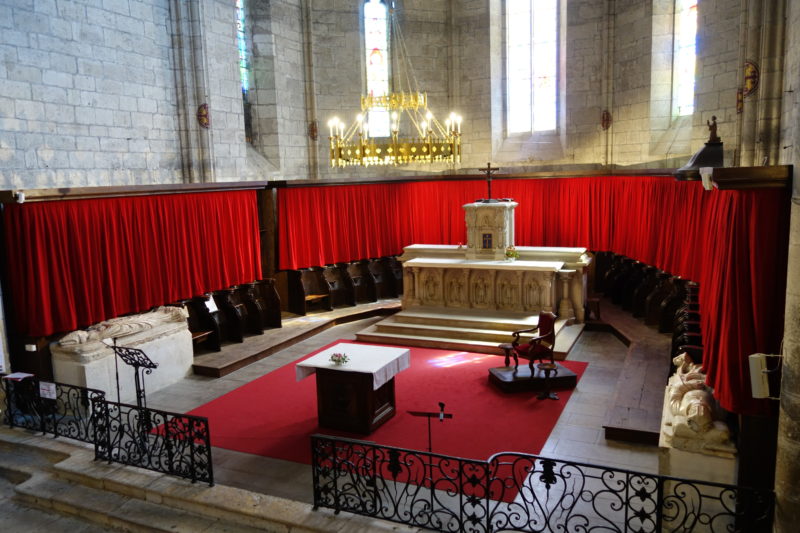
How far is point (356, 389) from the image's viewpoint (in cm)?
781

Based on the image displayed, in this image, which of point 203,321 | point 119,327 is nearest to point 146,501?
point 119,327

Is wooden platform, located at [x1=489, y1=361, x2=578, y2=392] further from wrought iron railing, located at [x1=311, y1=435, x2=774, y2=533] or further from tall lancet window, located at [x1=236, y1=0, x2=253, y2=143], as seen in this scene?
tall lancet window, located at [x1=236, y1=0, x2=253, y2=143]

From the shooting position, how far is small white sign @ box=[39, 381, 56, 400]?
24.0ft

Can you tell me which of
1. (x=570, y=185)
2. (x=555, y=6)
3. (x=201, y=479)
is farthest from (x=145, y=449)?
(x=555, y=6)

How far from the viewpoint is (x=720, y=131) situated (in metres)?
10.9

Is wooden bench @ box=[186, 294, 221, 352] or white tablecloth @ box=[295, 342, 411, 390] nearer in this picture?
white tablecloth @ box=[295, 342, 411, 390]

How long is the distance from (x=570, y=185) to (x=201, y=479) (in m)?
11.3

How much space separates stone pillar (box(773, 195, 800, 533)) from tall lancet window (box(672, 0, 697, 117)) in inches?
370

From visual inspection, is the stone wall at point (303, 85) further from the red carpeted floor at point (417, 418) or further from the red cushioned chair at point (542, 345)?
the red carpeted floor at point (417, 418)

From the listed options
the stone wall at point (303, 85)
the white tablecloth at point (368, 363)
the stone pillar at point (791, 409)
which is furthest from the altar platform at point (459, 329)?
the stone pillar at point (791, 409)

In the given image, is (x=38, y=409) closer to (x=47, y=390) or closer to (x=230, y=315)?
(x=47, y=390)

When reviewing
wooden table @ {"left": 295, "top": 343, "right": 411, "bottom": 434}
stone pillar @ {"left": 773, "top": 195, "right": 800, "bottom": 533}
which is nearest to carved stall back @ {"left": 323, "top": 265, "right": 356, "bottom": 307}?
wooden table @ {"left": 295, "top": 343, "right": 411, "bottom": 434}

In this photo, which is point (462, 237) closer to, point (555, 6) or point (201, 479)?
point (555, 6)

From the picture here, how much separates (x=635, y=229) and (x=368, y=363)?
7609 millimetres
